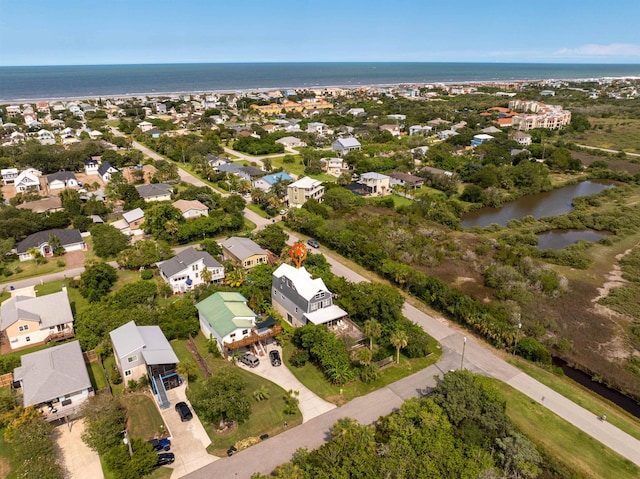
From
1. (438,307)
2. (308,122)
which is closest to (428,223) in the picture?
(438,307)

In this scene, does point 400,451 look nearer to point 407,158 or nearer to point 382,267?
point 382,267

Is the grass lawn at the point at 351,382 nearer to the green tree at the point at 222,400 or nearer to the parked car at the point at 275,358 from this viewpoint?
the parked car at the point at 275,358

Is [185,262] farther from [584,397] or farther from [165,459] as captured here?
[584,397]

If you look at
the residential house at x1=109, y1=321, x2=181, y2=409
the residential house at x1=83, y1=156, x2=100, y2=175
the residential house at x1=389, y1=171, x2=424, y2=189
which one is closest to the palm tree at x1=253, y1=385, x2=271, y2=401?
the residential house at x1=109, y1=321, x2=181, y2=409

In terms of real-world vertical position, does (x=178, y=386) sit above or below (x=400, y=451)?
below

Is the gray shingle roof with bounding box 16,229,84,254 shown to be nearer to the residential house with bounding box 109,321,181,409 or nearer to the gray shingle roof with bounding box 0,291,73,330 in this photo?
the gray shingle roof with bounding box 0,291,73,330

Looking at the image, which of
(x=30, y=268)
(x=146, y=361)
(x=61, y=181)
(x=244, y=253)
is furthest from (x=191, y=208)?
Answer: (x=146, y=361)

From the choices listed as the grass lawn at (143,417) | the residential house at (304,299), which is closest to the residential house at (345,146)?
the residential house at (304,299)
